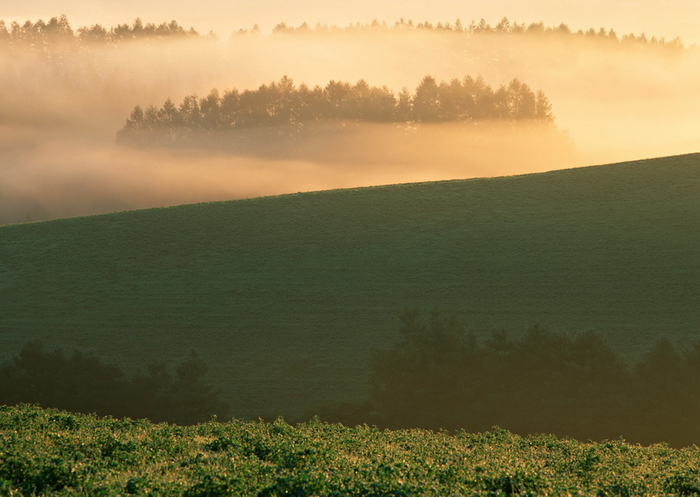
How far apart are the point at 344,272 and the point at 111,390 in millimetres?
29474

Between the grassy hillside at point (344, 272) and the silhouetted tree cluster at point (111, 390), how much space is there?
5.04 m

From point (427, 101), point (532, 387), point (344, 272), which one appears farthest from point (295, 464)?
point (427, 101)

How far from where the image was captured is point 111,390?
123 feet

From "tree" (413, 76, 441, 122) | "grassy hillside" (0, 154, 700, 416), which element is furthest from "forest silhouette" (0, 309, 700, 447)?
"tree" (413, 76, 441, 122)

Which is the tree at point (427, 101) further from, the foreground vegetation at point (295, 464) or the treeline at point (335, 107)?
the foreground vegetation at point (295, 464)

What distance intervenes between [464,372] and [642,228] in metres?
37.1

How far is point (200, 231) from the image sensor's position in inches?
3127

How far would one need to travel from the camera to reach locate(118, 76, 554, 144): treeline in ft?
553

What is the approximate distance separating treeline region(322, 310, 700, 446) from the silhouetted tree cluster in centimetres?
771

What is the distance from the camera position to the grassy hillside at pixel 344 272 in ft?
164

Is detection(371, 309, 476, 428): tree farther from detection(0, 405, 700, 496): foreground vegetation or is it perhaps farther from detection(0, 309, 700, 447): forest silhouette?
detection(0, 405, 700, 496): foreground vegetation

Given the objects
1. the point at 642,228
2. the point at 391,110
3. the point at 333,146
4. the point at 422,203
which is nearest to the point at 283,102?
the point at 333,146

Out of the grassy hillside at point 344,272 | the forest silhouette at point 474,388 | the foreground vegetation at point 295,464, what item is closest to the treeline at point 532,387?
the forest silhouette at point 474,388

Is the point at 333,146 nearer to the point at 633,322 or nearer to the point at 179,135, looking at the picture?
the point at 179,135
